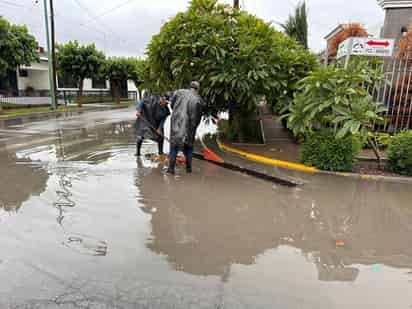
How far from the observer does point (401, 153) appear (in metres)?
5.70

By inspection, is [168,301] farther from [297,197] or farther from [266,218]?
[297,197]

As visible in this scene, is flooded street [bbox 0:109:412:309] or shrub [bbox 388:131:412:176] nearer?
flooded street [bbox 0:109:412:309]

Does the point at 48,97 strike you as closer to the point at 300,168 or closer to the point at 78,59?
the point at 78,59

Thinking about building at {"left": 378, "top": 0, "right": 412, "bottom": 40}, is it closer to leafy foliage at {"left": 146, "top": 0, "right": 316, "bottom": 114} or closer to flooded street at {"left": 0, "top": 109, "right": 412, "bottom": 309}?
leafy foliage at {"left": 146, "top": 0, "right": 316, "bottom": 114}

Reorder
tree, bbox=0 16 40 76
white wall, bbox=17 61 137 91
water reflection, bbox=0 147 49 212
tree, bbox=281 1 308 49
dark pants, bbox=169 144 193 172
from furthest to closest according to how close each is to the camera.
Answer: white wall, bbox=17 61 137 91 < tree, bbox=0 16 40 76 < tree, bbox=281 1 308 49 < dark pants, bbox=169 144 193 172 < water reflection, bbox=0 147 49 212

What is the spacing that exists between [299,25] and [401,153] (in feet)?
24.9

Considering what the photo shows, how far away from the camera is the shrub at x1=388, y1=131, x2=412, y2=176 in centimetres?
562

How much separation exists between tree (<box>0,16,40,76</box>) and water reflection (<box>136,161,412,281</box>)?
15725 mm

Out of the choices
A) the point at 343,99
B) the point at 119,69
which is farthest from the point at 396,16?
the point at 119,69

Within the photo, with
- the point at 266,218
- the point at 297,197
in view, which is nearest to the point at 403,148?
the point at 297,197

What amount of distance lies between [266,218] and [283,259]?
0.98 m

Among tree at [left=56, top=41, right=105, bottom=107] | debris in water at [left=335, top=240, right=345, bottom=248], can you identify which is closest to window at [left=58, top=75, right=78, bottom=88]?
tree at [left=56, top=41, right=105, bottom=107]

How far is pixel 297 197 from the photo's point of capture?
4.84 metres

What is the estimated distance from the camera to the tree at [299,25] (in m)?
11.5
